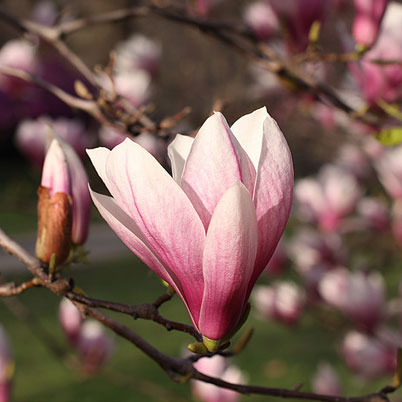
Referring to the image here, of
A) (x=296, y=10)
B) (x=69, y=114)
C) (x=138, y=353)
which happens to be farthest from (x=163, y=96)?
(x=296, y=10)

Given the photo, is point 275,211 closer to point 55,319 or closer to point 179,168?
point 179,168

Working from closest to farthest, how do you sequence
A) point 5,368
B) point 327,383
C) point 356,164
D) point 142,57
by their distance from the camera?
point 5,368 < point 327,383 < point 142,57 < point 356,164

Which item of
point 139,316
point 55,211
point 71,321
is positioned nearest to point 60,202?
point 55,211

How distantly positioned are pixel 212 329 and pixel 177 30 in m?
6.57

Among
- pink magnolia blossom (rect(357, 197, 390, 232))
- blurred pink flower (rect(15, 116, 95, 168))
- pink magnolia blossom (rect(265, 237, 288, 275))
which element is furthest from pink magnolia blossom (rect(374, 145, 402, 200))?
blurred pink flower (rect(15, 116, 95, 168))

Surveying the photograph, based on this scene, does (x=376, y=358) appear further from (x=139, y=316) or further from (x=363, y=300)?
(x=139, y=316)

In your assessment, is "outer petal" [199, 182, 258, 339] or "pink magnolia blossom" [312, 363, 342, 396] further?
"pink magnolia blossom" [312, 363, 342, 396]

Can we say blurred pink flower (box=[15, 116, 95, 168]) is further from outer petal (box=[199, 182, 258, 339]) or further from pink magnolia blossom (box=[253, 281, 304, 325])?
outer petal (box=[199, 182, 258, 339])

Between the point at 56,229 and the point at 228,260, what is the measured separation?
23 cm

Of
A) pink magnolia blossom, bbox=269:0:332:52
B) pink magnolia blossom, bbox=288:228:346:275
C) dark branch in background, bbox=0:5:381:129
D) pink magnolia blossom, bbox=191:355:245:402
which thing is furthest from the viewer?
pink magnolia blossom, bbox=288:228:346:275

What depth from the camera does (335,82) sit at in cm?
345

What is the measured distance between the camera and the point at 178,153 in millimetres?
557

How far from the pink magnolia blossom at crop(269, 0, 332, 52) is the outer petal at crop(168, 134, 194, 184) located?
0.58 m

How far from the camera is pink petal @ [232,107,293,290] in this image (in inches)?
18.9
